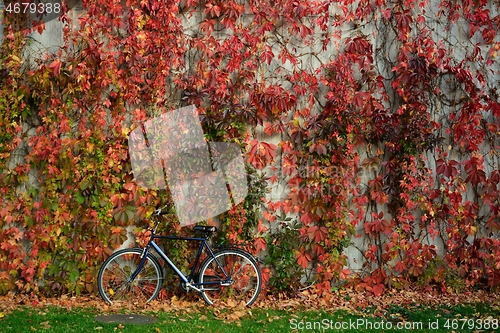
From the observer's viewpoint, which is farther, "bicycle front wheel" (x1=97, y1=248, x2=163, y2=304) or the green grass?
"bicycle front wheel" (x1=97, y1=248, x2=163, y2=304)

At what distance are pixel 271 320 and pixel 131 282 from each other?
1.51 m

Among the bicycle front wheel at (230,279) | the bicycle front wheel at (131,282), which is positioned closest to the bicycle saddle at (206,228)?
the bicycle front wheel at (230,279)

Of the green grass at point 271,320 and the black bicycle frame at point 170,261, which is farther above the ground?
the black bicycle frame at point 170,261

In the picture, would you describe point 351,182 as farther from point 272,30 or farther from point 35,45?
point 35,45

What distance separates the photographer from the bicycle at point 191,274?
5.89 meters

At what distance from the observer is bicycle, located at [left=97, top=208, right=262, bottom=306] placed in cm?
589

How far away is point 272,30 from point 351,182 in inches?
72.1

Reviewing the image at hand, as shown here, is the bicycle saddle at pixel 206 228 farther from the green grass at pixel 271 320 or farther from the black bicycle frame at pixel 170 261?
the green grass at pixel 271 320

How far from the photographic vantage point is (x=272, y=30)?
6305mm

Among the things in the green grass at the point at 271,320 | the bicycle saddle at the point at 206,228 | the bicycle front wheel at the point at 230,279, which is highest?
the bicycle saddle at the point at 206,228

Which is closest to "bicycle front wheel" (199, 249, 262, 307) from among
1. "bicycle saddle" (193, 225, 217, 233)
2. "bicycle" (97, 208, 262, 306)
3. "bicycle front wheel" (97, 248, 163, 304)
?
"bicycle" (97, 208, 262, 306)

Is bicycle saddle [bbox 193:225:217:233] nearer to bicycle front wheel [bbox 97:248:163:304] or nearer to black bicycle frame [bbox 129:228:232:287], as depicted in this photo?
black bicycle frame [bbox 129:228:232:287]

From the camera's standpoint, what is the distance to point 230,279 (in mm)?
5926

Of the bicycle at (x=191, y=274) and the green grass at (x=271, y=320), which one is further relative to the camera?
the bicycle at (x=191, y=274)
